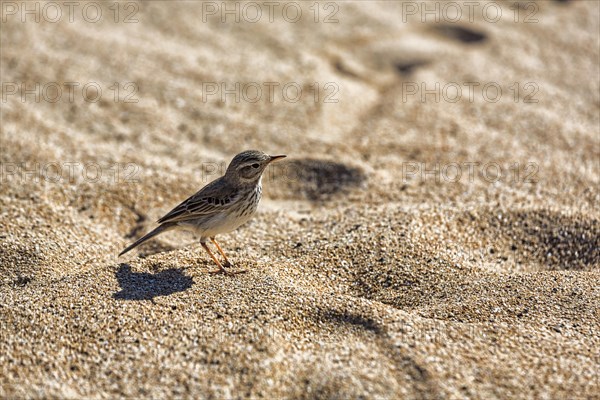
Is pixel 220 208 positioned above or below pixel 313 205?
above

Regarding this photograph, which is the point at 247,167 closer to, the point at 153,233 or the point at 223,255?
the point at 223,255

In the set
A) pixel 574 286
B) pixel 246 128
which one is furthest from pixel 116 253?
pixel 574 286

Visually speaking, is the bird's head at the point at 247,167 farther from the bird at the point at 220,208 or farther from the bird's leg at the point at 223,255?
the bird's leg at the point at 223,255

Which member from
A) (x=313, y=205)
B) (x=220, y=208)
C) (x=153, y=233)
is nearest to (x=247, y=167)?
(x=220, y=208)

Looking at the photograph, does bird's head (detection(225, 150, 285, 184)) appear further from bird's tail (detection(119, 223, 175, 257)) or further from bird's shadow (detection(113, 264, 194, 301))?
bird's shadow (detection(113, 264, 194, 301))

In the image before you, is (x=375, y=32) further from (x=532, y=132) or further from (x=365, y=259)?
(x=365, y=259)

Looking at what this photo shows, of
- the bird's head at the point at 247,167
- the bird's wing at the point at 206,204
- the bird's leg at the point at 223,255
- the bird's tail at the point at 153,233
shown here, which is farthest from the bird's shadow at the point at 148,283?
the bird's head at the point at 247,167

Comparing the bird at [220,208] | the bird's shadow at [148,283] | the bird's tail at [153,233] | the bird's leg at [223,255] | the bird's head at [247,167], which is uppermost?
the bird's head at [247,167]
